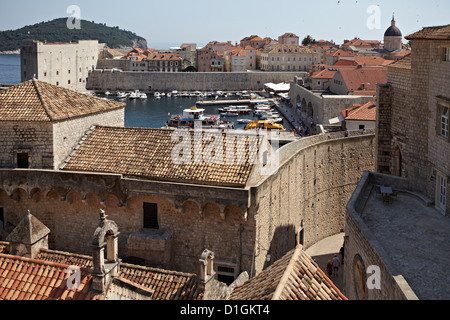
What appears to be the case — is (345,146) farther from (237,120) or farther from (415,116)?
(237,120)

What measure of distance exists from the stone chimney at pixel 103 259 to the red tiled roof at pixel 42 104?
7.29 meters

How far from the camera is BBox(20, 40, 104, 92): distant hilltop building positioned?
7894 cm

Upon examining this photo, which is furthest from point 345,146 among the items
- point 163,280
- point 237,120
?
point 237,120

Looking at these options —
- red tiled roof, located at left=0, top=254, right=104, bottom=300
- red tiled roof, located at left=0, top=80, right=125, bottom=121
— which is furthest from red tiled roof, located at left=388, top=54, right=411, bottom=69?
red tiled roof, located at left=0, top=254, right=104, bottom=300

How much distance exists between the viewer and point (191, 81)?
9450 cm

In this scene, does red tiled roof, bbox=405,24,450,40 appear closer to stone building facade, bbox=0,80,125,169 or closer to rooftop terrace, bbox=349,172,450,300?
rooftop terrace, bbox=349,172,450,300

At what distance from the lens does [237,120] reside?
62438 mm

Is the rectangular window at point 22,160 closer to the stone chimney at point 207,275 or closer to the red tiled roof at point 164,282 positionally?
the red tiled roof at point 164,282

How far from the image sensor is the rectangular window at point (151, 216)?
1625cm

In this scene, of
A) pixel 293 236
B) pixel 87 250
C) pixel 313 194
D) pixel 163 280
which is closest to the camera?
pixel 163 280

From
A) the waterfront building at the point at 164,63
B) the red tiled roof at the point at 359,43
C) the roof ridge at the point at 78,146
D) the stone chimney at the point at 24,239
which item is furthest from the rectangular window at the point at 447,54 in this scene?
the red tiled roof at the point at 359,43

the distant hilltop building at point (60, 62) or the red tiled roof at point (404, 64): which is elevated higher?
the distant hilltop building at point (60, 62)

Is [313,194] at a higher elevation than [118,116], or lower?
lower

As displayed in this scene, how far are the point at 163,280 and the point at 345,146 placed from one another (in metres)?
13.0
